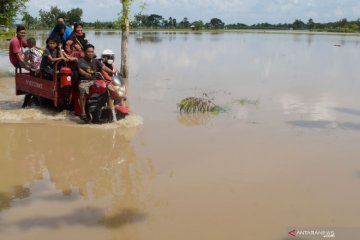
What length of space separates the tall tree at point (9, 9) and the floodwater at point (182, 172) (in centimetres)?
761

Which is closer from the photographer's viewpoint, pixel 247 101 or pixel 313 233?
pixel 313 233

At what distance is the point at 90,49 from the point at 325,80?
458 inches

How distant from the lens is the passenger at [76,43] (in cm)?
973

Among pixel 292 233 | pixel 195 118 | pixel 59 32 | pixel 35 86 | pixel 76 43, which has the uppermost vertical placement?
pixel 59 32

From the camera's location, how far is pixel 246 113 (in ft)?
35.4

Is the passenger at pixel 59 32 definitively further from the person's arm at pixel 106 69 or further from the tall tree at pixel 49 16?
the tall tree at pixel 49 16

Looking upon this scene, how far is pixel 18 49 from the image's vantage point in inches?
405

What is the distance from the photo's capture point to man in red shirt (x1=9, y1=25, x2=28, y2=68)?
10.3m

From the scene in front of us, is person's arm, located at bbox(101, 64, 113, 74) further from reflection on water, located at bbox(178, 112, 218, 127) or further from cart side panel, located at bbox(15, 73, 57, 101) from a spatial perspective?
reflection on water, located at bbox(178, 112, 218, 127)

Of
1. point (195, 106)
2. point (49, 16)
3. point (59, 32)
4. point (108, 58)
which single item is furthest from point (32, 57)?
point (49, 16)

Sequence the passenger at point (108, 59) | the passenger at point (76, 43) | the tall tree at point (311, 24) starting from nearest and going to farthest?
the passenger at point (108, 59)
the passenger at point (76, 43)
the tall tree at point (311, 24)

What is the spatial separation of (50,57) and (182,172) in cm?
457

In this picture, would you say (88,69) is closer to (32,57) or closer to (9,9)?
(32,57)

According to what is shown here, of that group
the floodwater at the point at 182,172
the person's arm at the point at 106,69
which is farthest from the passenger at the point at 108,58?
the floodwater at the point at 182,172
